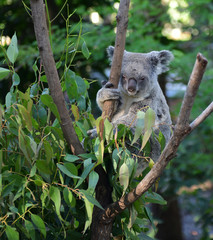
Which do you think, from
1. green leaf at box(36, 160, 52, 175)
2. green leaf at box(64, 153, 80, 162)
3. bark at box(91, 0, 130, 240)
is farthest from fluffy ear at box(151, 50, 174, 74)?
green leaf at box(36, 160, 52, 175)

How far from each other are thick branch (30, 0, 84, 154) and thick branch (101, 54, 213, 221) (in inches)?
13.3

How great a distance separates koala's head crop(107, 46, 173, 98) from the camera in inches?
111

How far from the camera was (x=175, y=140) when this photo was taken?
1521 mm

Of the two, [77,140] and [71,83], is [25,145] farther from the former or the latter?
[71,83]

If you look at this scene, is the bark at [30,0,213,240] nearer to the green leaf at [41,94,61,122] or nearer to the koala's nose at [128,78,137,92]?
the green leaf at [41,94,61,122]

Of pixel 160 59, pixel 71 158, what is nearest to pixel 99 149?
pixel 71 158

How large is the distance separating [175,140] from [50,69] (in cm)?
65

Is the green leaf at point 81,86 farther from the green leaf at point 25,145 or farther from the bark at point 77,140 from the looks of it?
the green leaf at point 25,145

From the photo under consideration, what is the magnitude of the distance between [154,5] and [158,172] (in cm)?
495

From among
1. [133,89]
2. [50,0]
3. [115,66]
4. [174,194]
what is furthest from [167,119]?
[174,194]

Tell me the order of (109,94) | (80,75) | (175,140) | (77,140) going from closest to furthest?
1. (175,140)
2. (77,140)
3. (109,94)
4. (80,75)

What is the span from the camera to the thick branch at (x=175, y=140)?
1.30m

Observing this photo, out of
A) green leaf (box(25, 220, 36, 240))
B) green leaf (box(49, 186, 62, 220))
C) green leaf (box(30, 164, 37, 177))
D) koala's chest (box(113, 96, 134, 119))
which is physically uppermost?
green leaf (box(30, 164, 37, 177))

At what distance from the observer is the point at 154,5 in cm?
604
